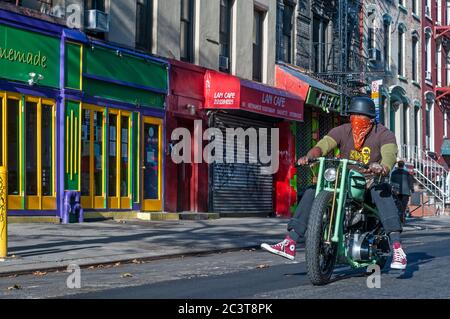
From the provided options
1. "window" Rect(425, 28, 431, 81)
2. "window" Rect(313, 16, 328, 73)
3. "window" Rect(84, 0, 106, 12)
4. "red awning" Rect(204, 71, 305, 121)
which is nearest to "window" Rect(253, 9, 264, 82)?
"red awning" Rect(204, 71, 305, 121)

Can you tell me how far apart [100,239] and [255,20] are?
42.9 feet

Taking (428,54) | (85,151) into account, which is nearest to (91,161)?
(85,151)

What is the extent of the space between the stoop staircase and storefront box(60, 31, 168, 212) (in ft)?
49.7

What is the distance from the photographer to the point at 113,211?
1953 cm

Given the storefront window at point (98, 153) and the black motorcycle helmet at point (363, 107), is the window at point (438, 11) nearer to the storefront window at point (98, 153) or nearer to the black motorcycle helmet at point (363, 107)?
the storefront window at point (98, 153)

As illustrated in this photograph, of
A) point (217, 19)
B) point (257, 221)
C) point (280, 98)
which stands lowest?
point (257, 221)

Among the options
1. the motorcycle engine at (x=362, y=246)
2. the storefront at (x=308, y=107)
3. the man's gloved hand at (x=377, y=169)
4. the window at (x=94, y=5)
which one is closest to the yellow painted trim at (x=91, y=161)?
the window at (x=94, y=5)

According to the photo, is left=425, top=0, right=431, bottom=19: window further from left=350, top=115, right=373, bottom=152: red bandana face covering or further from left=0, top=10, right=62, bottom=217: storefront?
left=350, top=115, right=373, bottom=152: red bandana face covering

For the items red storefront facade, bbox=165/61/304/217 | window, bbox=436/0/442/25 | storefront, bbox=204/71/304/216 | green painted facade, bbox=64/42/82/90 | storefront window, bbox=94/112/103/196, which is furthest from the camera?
window, bbox=436/0/442/25

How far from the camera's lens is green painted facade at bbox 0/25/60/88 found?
16.6 meters

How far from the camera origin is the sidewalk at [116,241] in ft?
38.9

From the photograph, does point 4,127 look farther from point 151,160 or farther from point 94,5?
point 151,160
